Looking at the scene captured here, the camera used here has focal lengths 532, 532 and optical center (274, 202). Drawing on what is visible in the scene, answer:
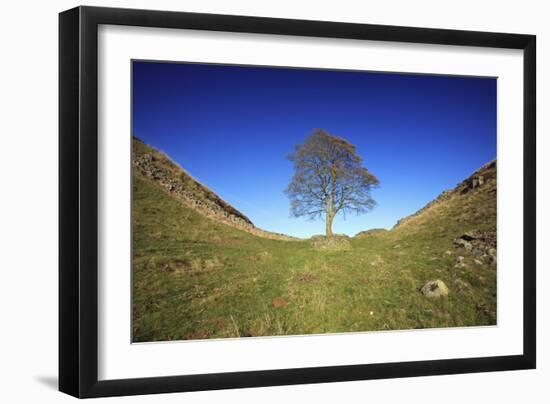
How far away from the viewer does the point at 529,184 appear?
625 cm

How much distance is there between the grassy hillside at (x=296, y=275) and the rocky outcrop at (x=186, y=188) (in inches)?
1.9

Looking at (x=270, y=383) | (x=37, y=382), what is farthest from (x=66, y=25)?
(x=270, y=383)

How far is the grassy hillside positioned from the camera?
17.7 ft

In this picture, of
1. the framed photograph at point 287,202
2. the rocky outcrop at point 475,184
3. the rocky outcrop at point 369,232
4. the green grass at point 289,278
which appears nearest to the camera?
the framed photograph at point 287,202

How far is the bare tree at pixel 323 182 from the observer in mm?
5910

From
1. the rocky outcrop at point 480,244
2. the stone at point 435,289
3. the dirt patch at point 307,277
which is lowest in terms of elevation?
the stone at point 435,289

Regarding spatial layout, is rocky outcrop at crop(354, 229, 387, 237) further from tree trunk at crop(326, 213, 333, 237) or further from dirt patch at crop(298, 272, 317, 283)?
dirt patch at crop(298, 272, 317, 283)

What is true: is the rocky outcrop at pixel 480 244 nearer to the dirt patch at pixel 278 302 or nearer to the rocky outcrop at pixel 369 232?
the rocky outcrop at pixel 369 232

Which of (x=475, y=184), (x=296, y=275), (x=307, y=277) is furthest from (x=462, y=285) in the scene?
(x=296, y=275)

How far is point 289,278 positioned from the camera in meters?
5.77

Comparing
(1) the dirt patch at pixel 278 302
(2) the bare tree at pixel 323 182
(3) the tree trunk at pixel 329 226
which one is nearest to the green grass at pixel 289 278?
(1) the dirt patch at pixel 278 302

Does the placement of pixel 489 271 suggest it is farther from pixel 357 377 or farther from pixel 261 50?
pixel 261 50

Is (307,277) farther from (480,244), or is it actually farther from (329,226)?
(480,244)

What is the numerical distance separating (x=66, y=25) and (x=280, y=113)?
2336 millimetres
